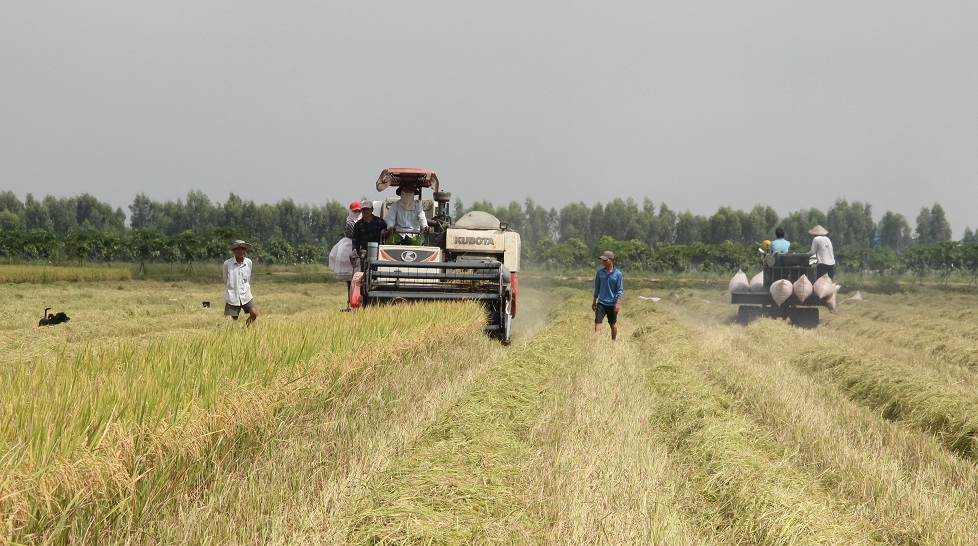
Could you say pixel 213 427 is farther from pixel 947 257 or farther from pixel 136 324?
pixel 947 257

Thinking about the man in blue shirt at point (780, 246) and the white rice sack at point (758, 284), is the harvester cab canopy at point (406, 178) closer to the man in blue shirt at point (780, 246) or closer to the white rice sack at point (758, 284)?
the man in blue shirt at point (780, 246)

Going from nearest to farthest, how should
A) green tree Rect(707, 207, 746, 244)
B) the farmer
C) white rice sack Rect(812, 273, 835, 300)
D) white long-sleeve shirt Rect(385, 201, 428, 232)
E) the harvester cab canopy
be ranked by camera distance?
the farmer
the harvester cab canopy
white long-sleeve shirt Rect(385, 201, 428, 232)
white rice sack Rect(812, 273, 835, 300)
green tree Rect(707, 207, 746, 244)

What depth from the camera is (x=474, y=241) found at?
38.7ft

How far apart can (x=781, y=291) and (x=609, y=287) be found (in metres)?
5.55

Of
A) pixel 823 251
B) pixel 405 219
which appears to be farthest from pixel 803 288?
pixel 405 219

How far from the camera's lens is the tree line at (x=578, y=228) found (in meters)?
71.7

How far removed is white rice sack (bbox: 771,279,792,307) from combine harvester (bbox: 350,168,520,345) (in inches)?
249

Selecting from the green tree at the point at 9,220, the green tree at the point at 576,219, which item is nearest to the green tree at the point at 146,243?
the green tree at the point at 9,220

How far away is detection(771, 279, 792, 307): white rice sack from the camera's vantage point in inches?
587

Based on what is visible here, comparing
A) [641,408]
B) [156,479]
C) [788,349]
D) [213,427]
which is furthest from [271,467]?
[788,349]

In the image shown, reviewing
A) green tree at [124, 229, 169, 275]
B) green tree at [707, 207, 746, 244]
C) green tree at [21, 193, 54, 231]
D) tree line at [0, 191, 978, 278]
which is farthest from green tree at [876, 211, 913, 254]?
green tree at [21, 193, 54, 231]

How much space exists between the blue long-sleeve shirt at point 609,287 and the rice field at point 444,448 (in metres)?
3.13

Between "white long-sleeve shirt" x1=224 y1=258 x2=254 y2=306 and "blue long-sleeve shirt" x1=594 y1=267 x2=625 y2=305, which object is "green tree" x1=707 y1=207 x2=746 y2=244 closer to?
"blue long-sleeve shirt" x1=594 y1=267 x2=625 y2=305

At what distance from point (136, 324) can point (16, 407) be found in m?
12.1
